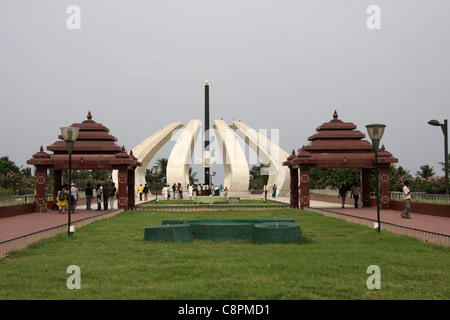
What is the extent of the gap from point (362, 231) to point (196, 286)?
20.1 ft

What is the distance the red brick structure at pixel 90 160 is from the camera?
18844mm

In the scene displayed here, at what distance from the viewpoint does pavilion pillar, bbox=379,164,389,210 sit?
19.0 meters

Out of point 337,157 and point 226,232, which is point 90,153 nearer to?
point 337,157

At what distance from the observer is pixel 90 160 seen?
19328 mm

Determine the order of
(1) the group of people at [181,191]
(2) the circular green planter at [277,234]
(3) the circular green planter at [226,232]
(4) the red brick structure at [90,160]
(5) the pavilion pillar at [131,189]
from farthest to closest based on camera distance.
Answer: (1) the group of people at [181,191], (5) the pavilion pillar at [131,189], (4) the red brick structure at [90,160], (3) the circular green planter at [226,232], (2) the circular green planter at [277,234]

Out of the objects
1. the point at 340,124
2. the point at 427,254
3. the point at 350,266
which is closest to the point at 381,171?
the point at 340,124

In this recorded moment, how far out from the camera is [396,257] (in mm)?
7129

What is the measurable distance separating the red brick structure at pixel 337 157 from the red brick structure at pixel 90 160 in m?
6.88

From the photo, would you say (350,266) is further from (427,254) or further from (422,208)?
(422,208)

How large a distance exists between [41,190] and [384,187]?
13388 mm

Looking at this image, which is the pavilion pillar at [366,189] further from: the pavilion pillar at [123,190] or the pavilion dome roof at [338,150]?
the pavilion pillar at [123,190]

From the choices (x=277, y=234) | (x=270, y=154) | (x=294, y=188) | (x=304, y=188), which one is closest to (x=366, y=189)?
(x=294, y=188)

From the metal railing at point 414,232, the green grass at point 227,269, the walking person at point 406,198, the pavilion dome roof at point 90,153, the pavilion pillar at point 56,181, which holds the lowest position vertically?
the green grass at point 227,269

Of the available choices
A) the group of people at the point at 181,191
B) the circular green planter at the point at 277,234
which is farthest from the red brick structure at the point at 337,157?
the group of people at the point at 181,191
